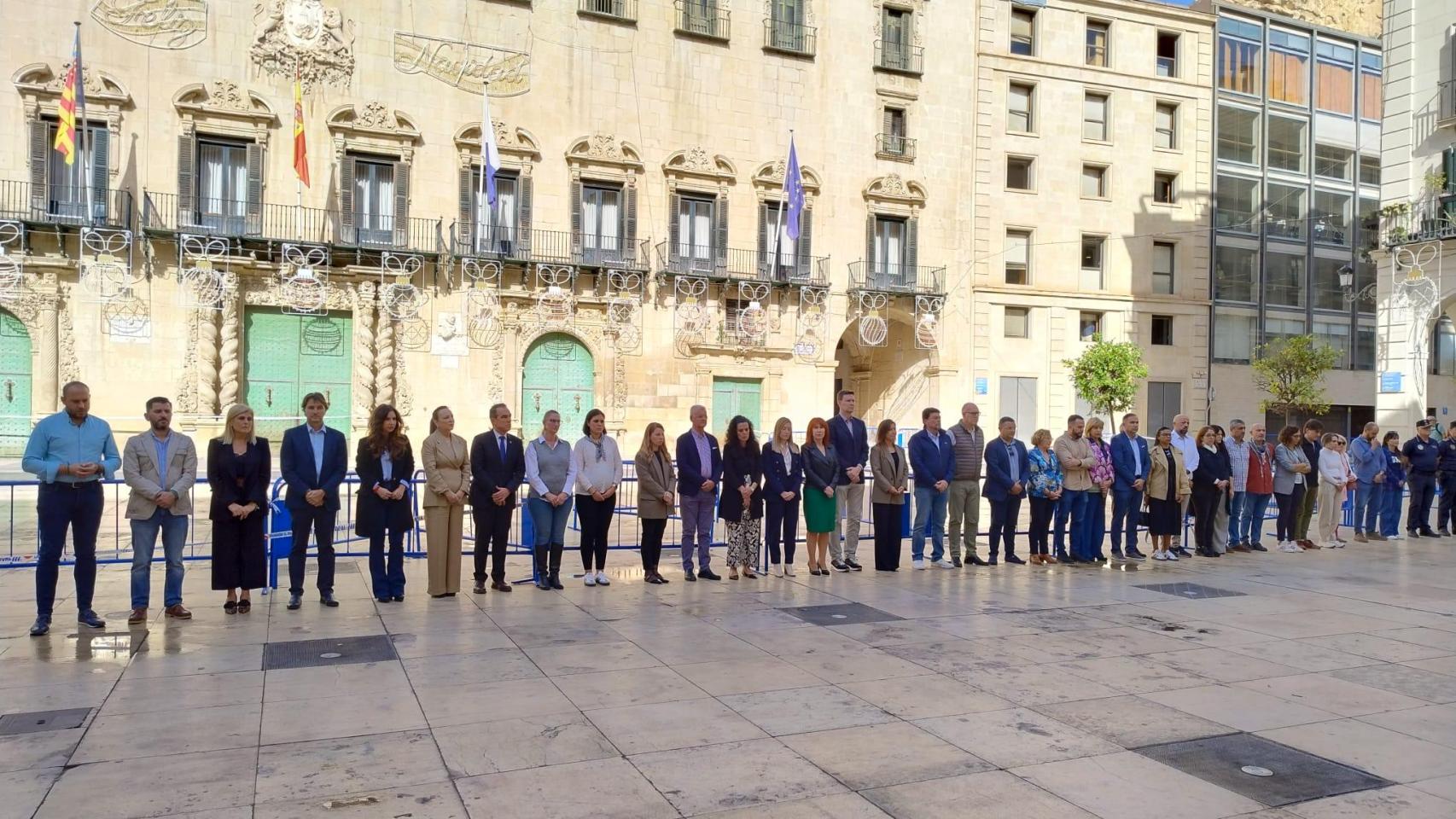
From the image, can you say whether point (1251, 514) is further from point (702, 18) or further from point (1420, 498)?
point (702, 18)

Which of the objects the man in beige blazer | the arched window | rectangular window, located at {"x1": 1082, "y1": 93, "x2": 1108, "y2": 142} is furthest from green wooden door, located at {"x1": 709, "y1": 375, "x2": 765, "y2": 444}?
the arched window

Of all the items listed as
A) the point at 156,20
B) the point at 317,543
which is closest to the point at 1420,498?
the point at 317,543

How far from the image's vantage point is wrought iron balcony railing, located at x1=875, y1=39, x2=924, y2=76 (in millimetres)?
31938

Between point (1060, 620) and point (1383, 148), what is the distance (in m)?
22.5

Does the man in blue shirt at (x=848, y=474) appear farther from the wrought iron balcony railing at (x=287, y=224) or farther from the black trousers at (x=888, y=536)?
the wrought iron balcony railing at (x=287, y=224)

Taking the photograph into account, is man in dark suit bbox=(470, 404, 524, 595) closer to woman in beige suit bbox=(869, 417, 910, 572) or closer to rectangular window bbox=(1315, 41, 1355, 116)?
woman in beige suit bbox=(869, 417, 910, 572)

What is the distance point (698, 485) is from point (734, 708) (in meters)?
4.84

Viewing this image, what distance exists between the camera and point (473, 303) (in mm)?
27469

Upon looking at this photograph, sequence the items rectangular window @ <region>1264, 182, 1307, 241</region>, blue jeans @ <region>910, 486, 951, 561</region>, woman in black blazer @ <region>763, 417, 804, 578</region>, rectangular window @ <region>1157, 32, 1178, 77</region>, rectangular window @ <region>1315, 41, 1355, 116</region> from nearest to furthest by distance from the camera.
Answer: woman in black blazer @ <region>763, 417, 804, 578</region> → blue jeans @ <region>910, 486, 951, 561</region> → rectangular window @ <region>1157, 32, 1178, 77</region> → rectangular window @ <region>1264, 182, 1307, 241</region> → rectangular window @ <region>1315, 41, 1355, 116</region>

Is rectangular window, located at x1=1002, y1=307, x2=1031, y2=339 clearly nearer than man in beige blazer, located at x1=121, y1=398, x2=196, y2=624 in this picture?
No

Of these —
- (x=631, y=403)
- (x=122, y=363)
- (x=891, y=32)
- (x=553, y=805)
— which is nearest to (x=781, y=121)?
(x=891, y=32)

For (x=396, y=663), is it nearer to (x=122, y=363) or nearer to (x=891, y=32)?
(x=122, y=363)

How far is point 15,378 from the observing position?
936 inches

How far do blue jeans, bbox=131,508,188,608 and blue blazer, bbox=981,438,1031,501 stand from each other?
8.40 meters
